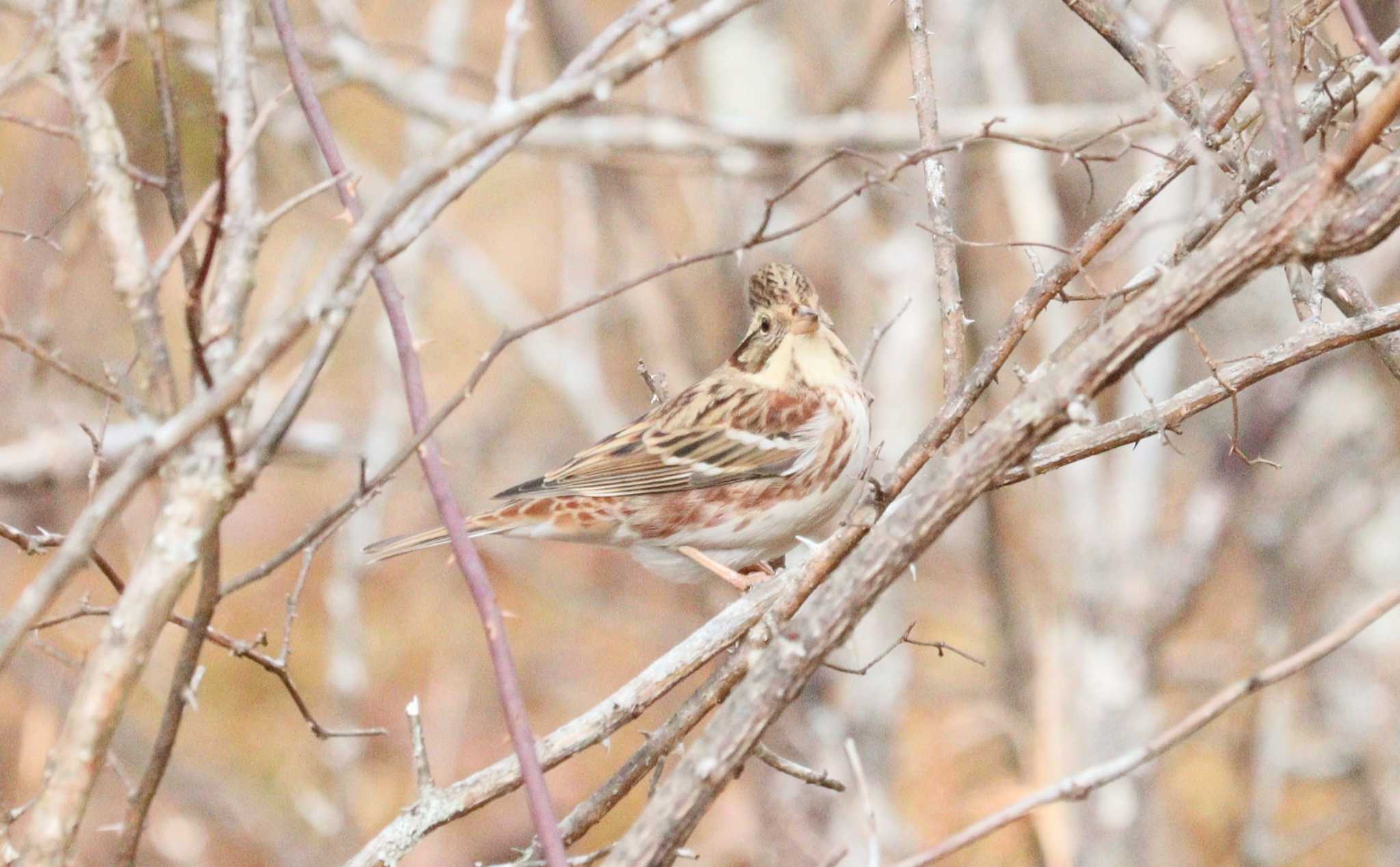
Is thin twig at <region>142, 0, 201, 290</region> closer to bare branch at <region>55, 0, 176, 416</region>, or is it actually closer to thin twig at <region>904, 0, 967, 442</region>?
bare branch at <region>55, 0, 176, 416</region>

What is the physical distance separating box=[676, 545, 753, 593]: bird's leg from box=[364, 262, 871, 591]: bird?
11 millimetres

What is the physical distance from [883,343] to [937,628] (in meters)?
2.62

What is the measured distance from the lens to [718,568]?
448 centimetres

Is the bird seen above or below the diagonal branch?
above

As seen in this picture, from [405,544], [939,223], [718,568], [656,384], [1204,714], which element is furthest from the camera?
[718,568]

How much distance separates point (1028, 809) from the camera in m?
1.81

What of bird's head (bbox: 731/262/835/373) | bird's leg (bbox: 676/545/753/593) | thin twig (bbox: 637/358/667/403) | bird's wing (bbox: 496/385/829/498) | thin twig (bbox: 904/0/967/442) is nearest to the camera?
thin twig (bbox: 904/0/967/442)

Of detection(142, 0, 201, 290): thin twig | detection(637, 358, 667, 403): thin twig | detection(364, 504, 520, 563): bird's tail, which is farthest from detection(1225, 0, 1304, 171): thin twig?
detection(364, 504, 520, 563): bird's tail

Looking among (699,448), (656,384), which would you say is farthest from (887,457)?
(656,384)

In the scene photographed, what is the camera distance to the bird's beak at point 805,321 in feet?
14.7

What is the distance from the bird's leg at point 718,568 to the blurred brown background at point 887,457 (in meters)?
1.65

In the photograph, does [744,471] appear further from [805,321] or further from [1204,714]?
[1204,714]

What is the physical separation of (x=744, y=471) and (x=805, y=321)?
0.62 meters

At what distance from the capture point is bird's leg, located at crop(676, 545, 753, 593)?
14.5 ft
